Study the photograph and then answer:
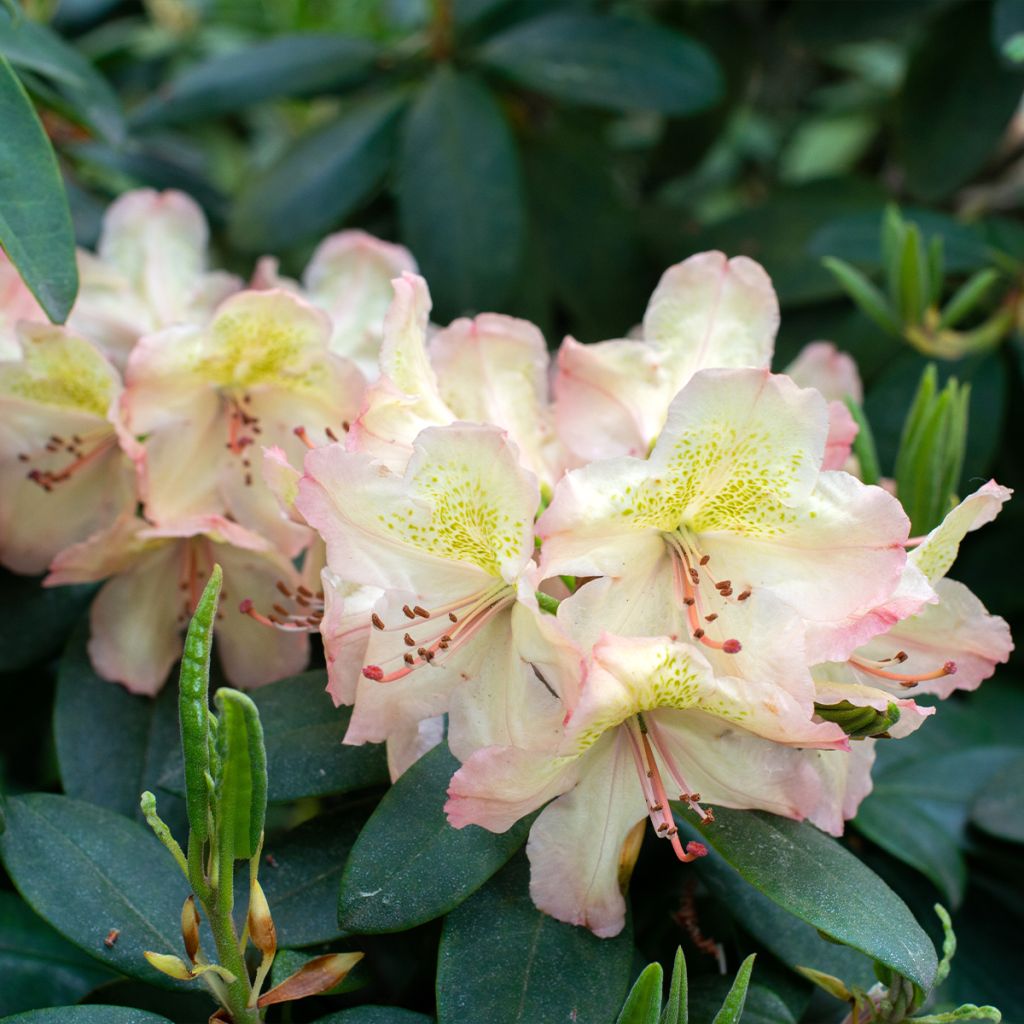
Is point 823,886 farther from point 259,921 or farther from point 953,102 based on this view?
point 953,102

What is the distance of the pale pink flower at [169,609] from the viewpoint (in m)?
0.93

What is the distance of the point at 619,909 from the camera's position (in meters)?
0.73

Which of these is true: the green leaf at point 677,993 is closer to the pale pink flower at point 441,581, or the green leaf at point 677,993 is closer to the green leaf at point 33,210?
the pale pink flower at point 441,581

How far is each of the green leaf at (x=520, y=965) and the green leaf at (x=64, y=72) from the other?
0.81m

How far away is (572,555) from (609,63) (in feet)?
2.97

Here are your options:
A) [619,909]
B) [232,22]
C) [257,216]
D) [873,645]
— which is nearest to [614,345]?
[873,645]

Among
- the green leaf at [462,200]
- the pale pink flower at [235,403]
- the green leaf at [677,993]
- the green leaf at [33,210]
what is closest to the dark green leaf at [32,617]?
the pale pink flower at [235,403]

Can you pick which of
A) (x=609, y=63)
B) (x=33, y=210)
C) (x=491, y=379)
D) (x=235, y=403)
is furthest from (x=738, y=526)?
(x=609, y=63)

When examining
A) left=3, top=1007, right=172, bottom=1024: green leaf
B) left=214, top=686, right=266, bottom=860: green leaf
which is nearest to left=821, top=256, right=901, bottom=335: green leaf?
left=214, top=686, right=266, bottom=860: green leaf

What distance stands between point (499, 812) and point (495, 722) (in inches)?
2.7

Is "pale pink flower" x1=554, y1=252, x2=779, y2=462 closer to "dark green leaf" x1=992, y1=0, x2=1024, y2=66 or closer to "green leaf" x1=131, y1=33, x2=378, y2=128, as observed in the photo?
"dark green leaf" x1=992, y1=0, x2=1024, y2=66

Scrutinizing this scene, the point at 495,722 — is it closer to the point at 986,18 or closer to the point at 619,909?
the point at 619,909

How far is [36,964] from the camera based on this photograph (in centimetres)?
83

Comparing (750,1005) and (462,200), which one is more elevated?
(462,200)
